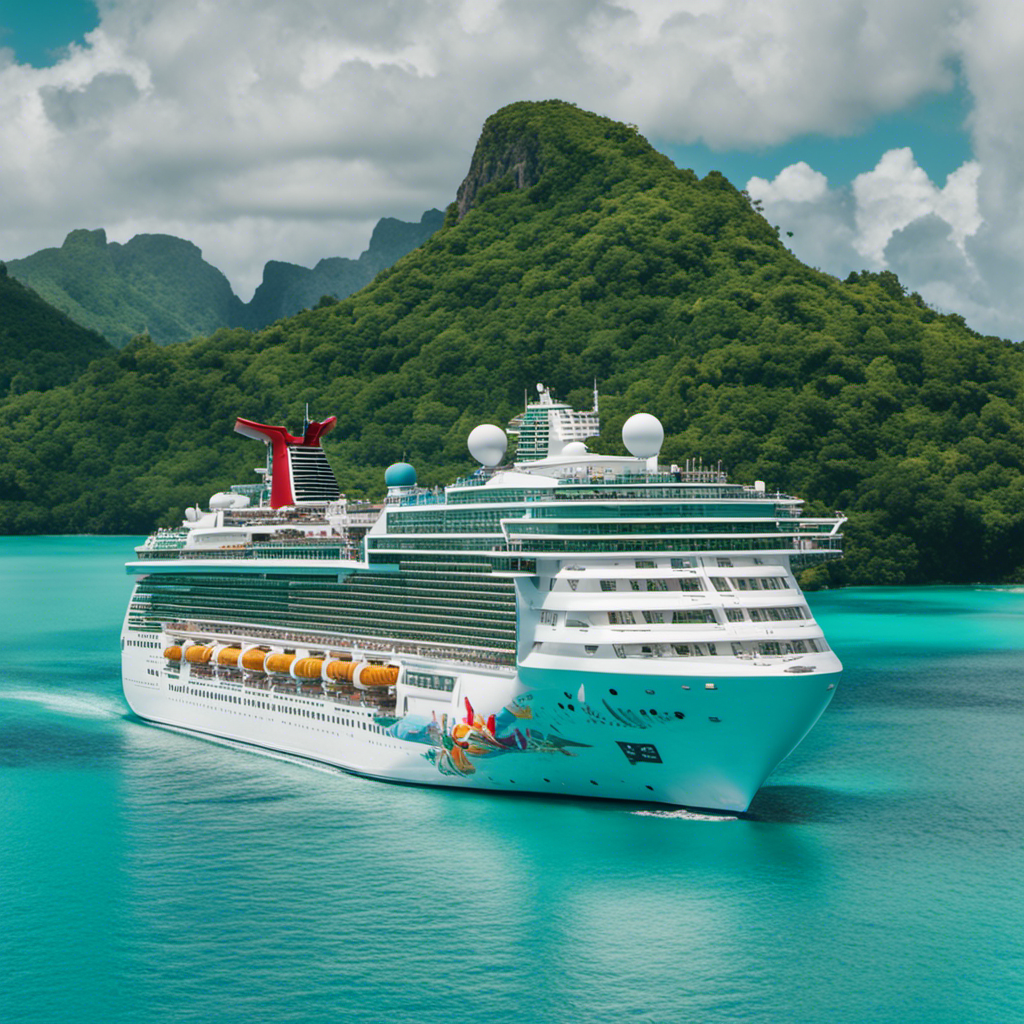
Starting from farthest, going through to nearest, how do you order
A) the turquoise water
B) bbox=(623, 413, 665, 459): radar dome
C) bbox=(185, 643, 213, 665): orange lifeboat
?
1. bbox=(185, 643, 213, 665): orange lifeboat
2. bbox=(623, 413, 665, 459): radar dome
3. the turquoise water

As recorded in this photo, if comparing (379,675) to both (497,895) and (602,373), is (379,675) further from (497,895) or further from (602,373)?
(602,373)

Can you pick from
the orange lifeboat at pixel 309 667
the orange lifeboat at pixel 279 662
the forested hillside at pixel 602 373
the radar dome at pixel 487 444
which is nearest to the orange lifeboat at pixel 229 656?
the orange lifeboat at pixel 279 662

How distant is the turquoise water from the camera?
911 inches

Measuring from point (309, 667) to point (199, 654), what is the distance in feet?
22.3

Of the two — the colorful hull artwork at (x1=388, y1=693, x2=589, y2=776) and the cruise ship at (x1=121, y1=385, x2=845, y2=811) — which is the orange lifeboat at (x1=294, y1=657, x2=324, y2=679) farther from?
the colorful hull artwork at (x1=388, y1=693, x2=589, y2=776)

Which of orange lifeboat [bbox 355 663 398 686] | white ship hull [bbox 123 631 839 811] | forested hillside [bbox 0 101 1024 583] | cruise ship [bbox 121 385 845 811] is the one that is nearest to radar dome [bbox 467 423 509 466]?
cruise ship [bbox 121 385 845 811]

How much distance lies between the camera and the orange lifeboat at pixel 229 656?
42062 mm

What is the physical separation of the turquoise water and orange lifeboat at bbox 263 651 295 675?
2.60 metres

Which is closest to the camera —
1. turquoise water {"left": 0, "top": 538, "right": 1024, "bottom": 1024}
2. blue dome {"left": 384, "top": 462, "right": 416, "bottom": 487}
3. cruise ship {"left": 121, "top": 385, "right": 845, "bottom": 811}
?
turquoise water {"left": 0, "top": 538, "right": 1024, "bottom": 1024}

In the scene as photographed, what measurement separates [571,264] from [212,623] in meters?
104

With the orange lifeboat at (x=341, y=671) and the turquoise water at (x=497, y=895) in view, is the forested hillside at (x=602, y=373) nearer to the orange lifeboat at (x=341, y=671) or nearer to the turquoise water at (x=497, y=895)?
the turquoise water at (x=497, y=895)

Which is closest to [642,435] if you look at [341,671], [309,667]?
[341,671]

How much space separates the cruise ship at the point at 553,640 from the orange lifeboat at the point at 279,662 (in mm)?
59

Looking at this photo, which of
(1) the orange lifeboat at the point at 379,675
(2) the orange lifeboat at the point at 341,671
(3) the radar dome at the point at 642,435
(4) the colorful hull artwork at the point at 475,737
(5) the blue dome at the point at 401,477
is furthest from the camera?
(5) the blue dome at the point at 401,477
